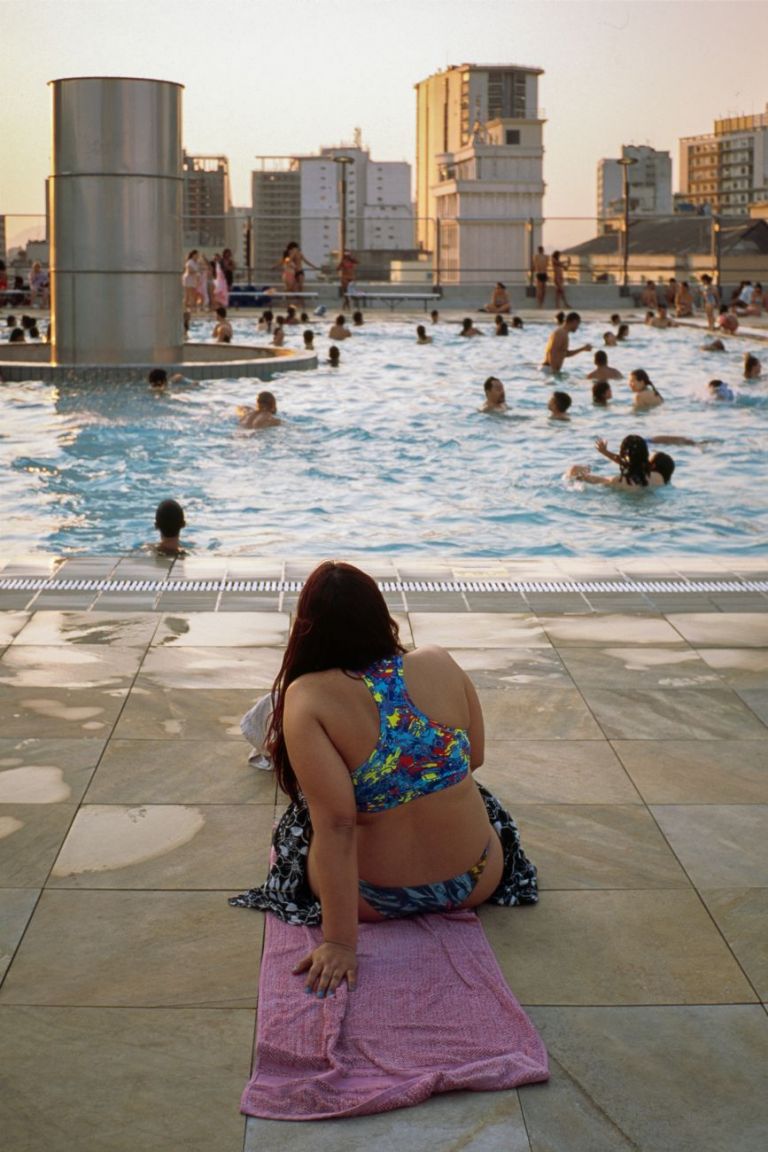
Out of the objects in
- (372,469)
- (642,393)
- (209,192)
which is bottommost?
(372,469)

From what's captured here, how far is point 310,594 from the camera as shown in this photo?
3164 mm

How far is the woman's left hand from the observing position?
9.97ft

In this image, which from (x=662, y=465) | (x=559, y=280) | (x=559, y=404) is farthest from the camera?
(x=559, y=280)

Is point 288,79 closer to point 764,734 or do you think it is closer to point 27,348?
point 27,348

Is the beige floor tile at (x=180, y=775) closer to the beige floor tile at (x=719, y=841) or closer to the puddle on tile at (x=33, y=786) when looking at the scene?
the puddle on tile at (x=33, y=786)

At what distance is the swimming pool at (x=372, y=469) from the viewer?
10.5 meters

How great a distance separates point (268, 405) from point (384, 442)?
46.8 inches

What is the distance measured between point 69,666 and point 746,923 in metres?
2.87

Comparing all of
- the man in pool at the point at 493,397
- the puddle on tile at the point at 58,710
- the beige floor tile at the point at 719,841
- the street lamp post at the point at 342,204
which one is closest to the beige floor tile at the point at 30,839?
the puddle on tile at the point at 58,710

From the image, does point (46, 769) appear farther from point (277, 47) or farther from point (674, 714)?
point (277, 47)

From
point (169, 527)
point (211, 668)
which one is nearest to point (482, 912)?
point (211, 668)

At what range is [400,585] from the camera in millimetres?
6918

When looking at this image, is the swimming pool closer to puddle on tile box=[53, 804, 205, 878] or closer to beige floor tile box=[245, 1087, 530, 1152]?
puddle on tile box=[53, 804, 205, 878]

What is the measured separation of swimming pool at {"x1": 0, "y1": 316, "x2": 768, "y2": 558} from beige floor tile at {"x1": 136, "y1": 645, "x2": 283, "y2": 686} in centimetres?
417
